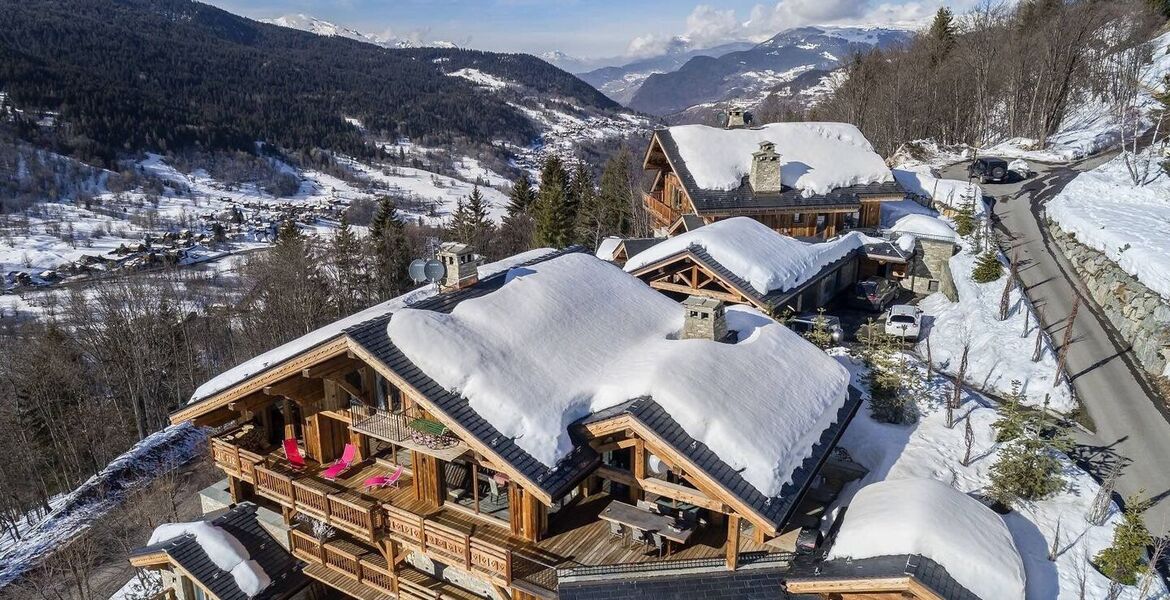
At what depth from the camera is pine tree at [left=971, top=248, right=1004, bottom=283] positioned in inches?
1061

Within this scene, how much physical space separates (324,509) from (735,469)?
383 inches

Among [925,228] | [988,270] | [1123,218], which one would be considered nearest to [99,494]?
[988,270]

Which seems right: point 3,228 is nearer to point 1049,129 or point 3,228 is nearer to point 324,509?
point 324,509

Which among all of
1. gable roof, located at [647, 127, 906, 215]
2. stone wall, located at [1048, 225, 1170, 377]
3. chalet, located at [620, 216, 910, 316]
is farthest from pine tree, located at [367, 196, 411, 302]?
stone wall, located at [1048, 225, 1170, 377]

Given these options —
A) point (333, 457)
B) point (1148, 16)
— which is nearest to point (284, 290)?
point (333, 457)

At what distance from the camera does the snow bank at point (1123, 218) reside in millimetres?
23375

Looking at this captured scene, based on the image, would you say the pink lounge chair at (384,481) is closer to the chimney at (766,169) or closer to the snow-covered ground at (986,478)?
the snow-covered ground at (986,478)

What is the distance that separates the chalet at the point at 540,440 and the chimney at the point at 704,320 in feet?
0.16

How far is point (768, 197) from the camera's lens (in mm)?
33312

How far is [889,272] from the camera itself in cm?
3175

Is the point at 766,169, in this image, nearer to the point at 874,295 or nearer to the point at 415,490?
the point at 874,295

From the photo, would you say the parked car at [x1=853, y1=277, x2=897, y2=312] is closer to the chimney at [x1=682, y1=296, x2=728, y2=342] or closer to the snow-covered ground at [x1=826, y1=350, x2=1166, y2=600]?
the snow-covered ground at [x1=826, y1=350, x2=1166, y2=600]

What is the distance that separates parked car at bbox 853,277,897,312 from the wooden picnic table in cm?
1969

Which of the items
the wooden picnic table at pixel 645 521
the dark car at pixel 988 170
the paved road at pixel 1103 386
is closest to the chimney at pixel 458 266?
the wooden picnic table at pixel 645 521
